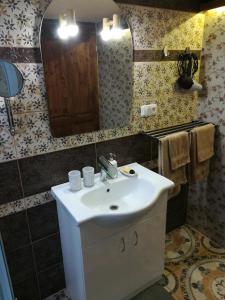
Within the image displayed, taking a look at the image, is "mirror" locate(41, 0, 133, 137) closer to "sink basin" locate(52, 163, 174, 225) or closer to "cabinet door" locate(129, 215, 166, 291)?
"sink basin" locate(52, 163, 174, 225)

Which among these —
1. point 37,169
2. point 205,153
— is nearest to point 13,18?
point 37,169

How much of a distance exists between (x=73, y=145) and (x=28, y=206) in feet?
1.53

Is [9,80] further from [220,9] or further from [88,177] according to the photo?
[220,9]

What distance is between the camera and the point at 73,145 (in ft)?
4.93

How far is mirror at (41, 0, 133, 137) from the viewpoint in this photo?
50.7 inches

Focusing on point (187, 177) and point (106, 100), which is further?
point (187, 177)

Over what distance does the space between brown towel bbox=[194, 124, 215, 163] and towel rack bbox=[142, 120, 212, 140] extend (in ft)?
0.27

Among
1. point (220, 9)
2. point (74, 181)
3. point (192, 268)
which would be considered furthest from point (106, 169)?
point (220, 9)

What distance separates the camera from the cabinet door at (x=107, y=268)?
1306 mm

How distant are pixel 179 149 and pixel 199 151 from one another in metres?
0.22

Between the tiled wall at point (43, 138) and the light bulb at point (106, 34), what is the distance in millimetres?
178

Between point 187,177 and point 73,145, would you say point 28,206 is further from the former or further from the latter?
point 187,177

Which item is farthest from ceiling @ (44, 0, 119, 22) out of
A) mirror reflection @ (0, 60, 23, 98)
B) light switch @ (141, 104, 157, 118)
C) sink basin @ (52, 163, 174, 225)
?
sink basin @ (52, 163, 174, 225)

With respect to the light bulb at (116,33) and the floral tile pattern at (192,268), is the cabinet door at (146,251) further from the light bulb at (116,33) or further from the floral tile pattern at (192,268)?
the light bulb at (116,33)
